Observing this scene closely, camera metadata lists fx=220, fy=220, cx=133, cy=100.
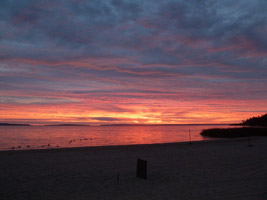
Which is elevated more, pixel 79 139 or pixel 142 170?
pixel 79 139

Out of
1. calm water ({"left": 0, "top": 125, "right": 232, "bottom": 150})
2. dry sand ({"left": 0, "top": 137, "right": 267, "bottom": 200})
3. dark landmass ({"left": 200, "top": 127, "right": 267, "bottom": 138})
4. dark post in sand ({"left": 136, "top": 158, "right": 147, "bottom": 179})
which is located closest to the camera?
dry sand ({"left": 0, "top": 137, "right": 267, "bottom": 200})

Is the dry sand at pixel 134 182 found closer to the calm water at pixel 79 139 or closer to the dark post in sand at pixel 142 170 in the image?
the dark post in sand at pixel 142 170

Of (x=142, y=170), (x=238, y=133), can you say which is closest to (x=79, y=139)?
(x=238, y=133)

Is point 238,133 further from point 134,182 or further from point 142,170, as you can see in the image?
point 134,182

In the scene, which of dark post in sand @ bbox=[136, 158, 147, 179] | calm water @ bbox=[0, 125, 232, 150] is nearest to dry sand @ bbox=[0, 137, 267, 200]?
dark post in sand @ bbox=[136, 158, 147, 179]

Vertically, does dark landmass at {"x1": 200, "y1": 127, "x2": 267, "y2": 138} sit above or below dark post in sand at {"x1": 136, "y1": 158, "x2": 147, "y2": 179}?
above

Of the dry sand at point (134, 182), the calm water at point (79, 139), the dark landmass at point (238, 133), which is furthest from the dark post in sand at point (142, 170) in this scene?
the dark landmass at point (238, 133)

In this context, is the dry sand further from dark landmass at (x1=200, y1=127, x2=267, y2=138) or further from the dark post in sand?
dark landmass at (x1=200, y1=127, x2=267, y2=138)

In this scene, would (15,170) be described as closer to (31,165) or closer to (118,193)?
(31,165)

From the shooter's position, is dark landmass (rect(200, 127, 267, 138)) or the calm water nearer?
the calm water

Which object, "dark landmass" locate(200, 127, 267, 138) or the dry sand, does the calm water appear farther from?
the dry sand

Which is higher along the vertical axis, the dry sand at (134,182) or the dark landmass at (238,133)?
the dark landmass at (238,133)

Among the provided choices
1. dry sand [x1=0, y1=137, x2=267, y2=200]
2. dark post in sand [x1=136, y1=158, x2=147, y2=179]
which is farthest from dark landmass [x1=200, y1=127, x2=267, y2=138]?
dark post in sand [x1=136, y1=158, x2=147, y2=179]

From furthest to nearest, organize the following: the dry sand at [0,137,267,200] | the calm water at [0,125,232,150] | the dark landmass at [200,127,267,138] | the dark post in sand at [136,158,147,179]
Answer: the dark landmass at [200,127,267,138]
the calm water at [0,125,232,150]
the dark post in sand at [136,158,147,179]
the dry sand at [0,137,267,200]
